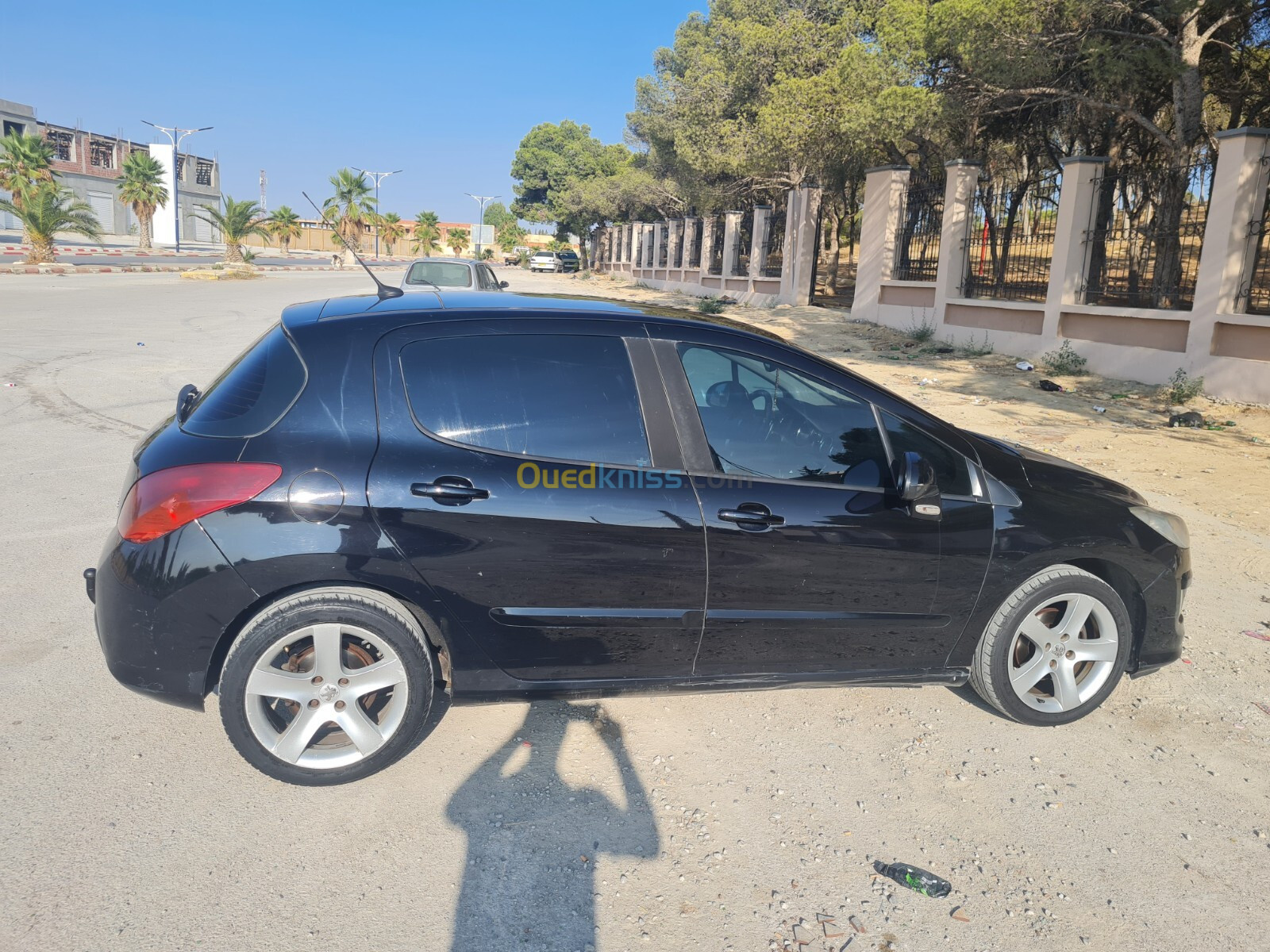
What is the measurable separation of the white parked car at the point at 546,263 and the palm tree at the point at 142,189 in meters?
25.2

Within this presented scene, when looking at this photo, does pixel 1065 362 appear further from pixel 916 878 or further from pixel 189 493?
pixel 189 493

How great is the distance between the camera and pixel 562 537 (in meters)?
3.09

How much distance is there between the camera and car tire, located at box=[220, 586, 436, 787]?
294 centimetres

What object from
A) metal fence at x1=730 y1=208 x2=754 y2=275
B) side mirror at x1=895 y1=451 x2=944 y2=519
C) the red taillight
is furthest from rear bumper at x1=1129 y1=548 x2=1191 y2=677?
metal fence at x1=730 y1=208 x2=754 y2=275

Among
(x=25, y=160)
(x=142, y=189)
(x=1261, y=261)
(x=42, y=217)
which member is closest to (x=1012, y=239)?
(x=1261, y=261)

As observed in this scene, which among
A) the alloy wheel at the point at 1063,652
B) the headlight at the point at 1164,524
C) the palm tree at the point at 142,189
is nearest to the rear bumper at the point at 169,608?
the alloy wheel at the point at 1063,652

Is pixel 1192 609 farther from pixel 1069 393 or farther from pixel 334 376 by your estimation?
pixel 1069 393

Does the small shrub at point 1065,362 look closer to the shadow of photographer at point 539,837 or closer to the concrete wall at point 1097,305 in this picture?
the concrete wall at point 1097,305

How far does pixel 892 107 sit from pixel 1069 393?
9.52m

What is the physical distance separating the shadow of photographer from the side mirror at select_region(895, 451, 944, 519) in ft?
4.57

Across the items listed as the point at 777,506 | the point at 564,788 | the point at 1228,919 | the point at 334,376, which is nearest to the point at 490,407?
the point at 334,376

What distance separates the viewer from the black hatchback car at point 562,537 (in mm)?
2949

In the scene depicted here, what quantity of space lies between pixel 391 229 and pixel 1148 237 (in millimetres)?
90119

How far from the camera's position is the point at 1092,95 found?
17547 millimetres
